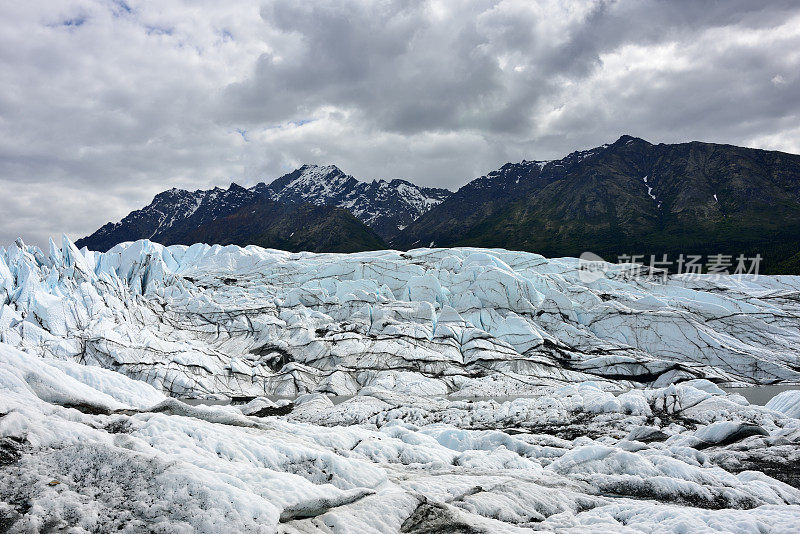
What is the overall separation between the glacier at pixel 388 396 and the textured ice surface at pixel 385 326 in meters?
0.29

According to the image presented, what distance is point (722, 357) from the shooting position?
47.8 meters

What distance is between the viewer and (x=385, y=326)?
174 feet

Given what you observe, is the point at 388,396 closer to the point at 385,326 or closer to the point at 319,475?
the point at 385,326

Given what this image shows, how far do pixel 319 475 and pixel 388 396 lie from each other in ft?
78.5

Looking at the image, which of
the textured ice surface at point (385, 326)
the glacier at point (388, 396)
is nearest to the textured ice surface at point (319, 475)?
the glacier at point (388, 396)

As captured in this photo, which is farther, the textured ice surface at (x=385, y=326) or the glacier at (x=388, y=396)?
the textured ice surface at (x=385, y=326)

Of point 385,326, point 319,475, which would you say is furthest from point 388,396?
point 319,475

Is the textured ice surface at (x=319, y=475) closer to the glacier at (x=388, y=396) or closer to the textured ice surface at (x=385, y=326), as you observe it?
the glacier at (x=388, y=396)

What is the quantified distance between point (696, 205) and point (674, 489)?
22518 cm

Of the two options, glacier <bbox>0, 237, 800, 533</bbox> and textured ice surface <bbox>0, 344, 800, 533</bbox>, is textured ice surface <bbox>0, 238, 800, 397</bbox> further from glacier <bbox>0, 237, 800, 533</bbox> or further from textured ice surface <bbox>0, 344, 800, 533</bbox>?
textured ice surface <bbox>0, 344, 800, 533</bbox>

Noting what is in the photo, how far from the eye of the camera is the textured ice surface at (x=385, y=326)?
137 ft

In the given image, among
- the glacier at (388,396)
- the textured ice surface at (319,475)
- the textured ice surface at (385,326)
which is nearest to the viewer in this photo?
the textured ice surface at (319,475)

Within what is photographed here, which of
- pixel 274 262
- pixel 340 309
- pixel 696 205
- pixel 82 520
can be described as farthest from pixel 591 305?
pixel 696 205

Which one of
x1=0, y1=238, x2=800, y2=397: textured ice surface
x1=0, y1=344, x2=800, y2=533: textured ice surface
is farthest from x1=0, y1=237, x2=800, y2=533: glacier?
x1=0, y1=238, x2=800, y2=397: textured ice surface
